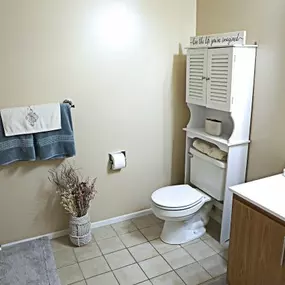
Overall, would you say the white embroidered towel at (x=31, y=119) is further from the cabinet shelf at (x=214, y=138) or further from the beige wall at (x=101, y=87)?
the cabinet shelf at (x=214, y=138)

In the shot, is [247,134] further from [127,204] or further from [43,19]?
[43,19]

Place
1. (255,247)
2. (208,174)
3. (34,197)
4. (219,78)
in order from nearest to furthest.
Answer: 1. (255,247)
2. (219,78)
3. (34,197)
4. (208,174)

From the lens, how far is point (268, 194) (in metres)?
1.76

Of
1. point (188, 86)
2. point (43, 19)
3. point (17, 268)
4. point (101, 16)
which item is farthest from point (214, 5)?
point (17, 268)

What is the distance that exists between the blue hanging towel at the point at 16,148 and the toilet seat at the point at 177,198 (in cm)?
103

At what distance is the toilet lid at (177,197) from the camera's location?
7.84ft

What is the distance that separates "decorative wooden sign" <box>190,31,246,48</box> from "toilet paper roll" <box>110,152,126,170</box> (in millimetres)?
1133

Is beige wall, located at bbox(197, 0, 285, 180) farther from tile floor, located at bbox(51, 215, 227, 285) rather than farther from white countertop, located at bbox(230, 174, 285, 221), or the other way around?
tile floor, located at bbox(51, 215, 227, 285)

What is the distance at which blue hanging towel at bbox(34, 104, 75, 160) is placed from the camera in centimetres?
233

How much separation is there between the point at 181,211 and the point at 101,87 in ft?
3.93

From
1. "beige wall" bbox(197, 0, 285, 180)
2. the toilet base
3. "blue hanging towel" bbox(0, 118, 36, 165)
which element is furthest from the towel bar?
"beige wall" bbox(197, 0, 285, 180)

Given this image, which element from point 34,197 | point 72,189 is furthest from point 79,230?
point 34,197

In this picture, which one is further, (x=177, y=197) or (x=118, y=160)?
(x=118, y=160)

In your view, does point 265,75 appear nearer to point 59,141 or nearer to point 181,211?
point 181,211
